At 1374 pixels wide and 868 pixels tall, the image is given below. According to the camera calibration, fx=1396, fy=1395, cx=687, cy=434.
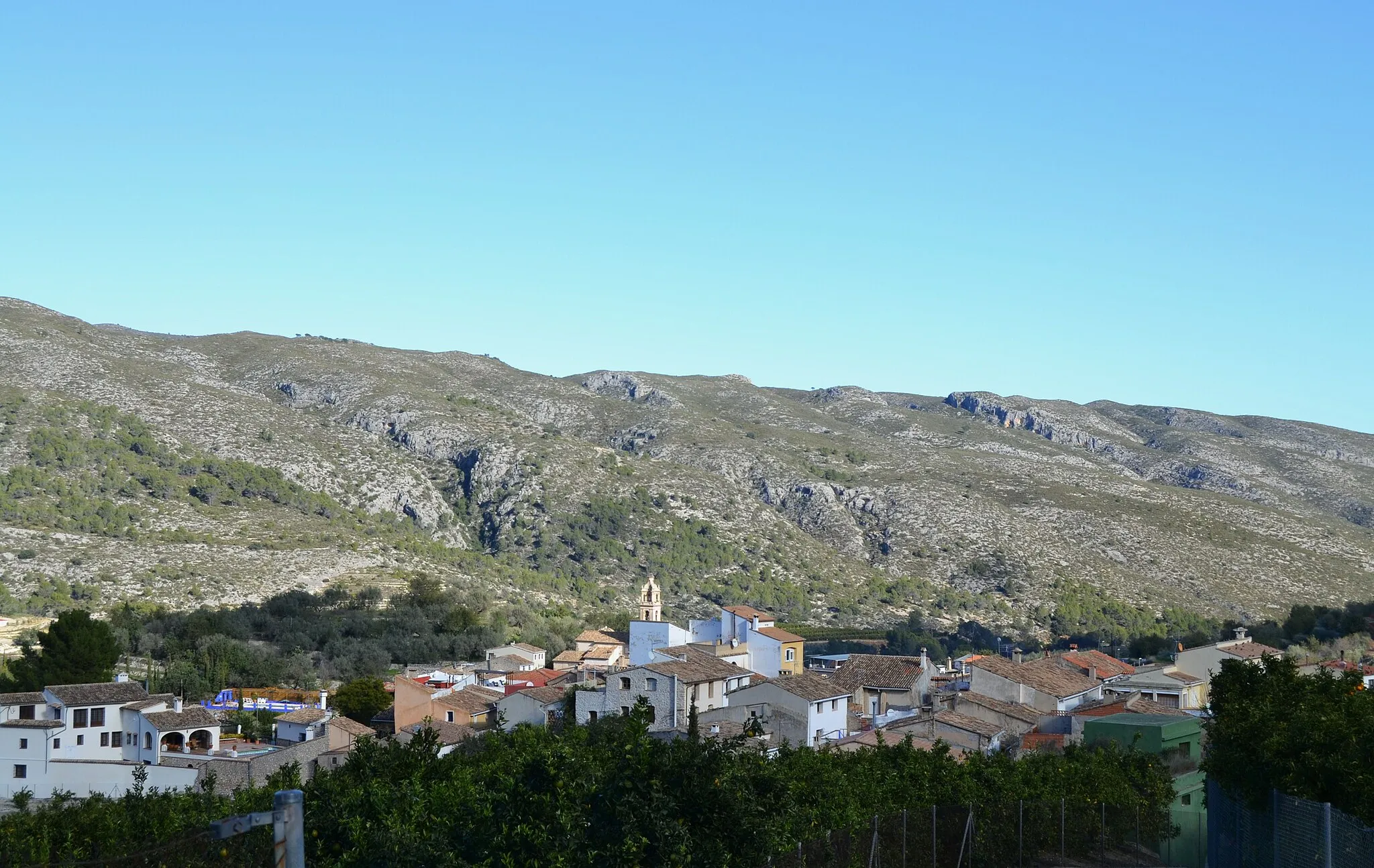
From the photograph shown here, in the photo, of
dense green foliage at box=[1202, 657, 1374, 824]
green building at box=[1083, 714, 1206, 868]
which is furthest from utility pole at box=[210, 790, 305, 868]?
green building at box=[1083, 714, 1206, 868]

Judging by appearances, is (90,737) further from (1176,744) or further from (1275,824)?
(1275,824)

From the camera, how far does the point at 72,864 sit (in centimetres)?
1706

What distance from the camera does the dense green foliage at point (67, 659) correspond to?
49.4 meters

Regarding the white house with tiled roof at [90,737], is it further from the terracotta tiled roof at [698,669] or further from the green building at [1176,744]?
the green building at [1176,744]

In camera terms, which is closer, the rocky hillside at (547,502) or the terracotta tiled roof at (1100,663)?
the terracotta tiled roof at (1100,663)

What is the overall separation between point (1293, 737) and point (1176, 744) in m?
21.1

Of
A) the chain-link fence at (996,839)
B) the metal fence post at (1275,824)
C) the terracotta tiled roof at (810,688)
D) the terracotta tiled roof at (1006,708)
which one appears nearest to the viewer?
the metal fence post at (1275,824)

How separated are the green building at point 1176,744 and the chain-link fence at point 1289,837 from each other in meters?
9.95

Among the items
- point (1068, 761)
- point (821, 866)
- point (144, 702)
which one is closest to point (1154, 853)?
point (1068, 761)

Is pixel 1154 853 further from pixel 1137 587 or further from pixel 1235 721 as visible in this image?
pixel 1137 587

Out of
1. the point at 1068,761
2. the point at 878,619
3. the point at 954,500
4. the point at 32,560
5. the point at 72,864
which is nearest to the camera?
the point at 72,864

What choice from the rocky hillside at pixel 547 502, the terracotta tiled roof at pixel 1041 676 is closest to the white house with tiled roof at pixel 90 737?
the terracotta tiled roof at pixel 1041 676

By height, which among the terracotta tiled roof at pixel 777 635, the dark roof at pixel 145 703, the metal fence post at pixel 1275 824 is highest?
the metal fence post at pixel 1275 824

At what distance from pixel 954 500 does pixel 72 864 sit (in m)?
90.9
